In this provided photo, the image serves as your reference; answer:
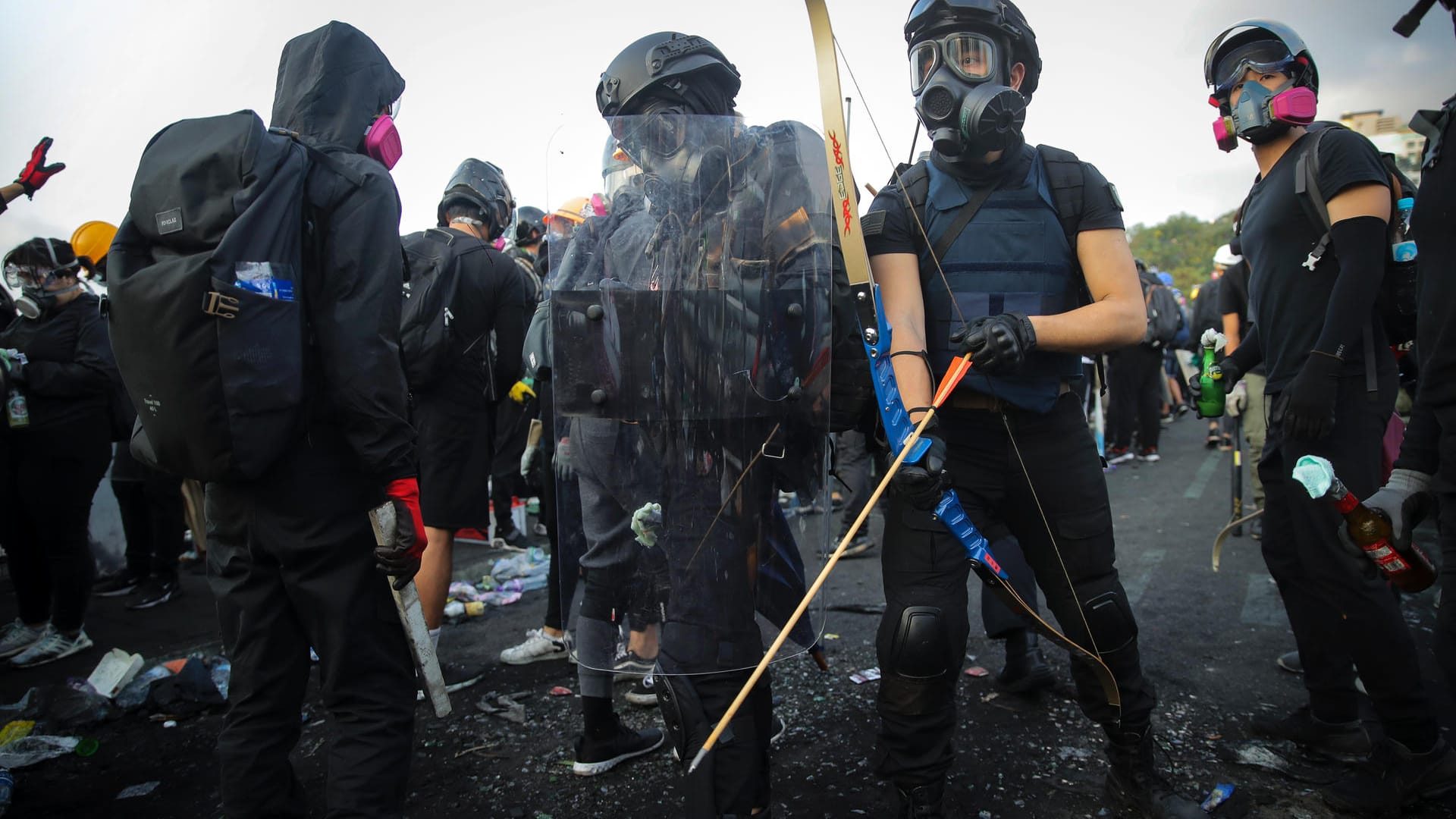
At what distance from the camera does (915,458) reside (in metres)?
2.16

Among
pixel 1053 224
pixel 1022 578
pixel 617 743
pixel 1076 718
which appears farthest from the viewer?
pixel 1022 578

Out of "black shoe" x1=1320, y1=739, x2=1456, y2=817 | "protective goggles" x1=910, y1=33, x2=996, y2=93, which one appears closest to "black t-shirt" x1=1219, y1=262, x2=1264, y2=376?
"black shoe" x1=1320, y1=739, x2=1456, y2=817

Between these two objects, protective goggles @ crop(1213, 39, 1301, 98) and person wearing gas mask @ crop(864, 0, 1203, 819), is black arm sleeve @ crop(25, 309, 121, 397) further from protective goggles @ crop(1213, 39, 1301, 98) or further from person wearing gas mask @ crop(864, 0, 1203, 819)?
protective goggles @ crop(1213, 39, 1301, 98)

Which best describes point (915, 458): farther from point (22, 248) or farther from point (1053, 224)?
point (22, 248)

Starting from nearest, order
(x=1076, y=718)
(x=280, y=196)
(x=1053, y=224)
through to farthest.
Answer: (x=280, y=196)
(x=1053, y=224)
(x=1076, y=718)

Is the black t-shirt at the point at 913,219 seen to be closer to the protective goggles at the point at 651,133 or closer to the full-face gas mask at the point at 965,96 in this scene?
the full-face gas mask at the point at 965,96

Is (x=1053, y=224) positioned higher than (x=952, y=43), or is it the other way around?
(x=952, y=43)

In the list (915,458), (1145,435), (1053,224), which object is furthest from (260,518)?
(1145,435)

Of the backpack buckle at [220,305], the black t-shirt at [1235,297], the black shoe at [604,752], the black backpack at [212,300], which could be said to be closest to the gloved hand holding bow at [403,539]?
the black backpack at [212,300]

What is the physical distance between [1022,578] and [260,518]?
9.66 feet

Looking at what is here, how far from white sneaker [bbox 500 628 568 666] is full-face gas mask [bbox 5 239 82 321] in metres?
3.16

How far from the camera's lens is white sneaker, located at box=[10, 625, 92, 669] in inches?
169

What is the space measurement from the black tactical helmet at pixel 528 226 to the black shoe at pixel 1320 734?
16.7 ft

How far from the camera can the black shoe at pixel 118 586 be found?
18.9 ft
